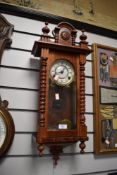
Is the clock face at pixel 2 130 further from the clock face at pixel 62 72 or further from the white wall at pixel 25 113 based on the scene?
the clock face at pixel 62 72

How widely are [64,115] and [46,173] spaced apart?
1.39 feet

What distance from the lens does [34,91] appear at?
56.9 inches

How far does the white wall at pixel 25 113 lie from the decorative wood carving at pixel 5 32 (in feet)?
0.16

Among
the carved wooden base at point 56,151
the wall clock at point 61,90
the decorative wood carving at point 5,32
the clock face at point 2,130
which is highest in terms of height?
the decorative wood carving at point 5,32

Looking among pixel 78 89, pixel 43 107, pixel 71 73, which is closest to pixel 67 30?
pixel 71 73

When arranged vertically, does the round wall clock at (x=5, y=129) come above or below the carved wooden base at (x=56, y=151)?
above

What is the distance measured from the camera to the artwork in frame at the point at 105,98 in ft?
5.18

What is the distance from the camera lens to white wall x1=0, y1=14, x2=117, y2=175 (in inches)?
52.8

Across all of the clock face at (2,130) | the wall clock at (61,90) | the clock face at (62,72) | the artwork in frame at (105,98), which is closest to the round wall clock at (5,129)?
the clock face at (2,130)

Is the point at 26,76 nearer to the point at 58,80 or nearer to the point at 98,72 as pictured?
the point at 58,80

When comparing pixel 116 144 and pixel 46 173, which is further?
pixel 116 144

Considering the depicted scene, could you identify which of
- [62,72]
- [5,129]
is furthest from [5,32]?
[5,129]

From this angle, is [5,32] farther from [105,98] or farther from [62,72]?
[105,98]

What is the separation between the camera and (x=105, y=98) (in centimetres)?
165
